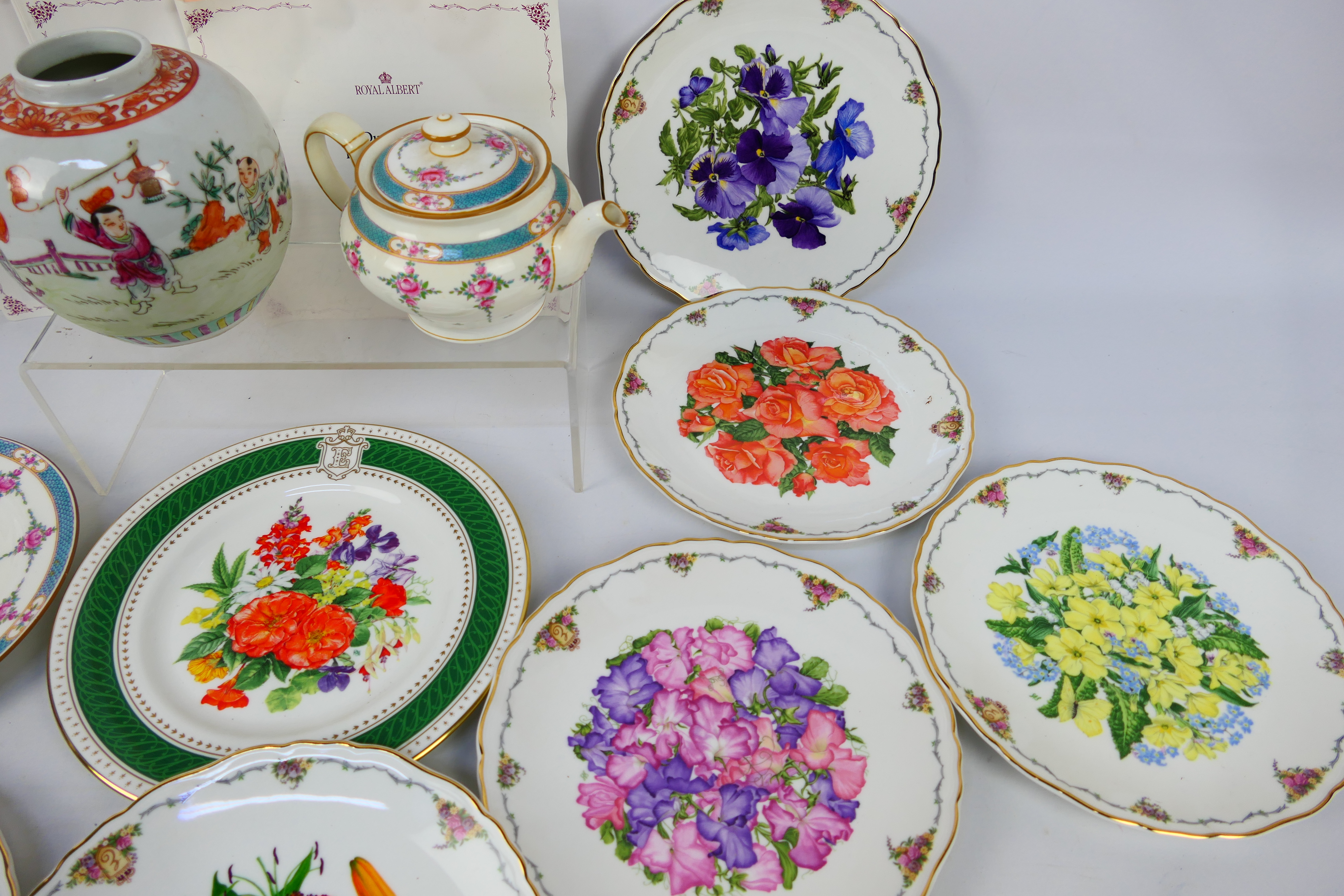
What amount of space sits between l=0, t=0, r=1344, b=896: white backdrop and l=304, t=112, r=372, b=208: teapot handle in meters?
0.19

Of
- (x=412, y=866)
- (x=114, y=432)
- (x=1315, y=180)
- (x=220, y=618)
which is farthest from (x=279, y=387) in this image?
(x=1315, y=180)

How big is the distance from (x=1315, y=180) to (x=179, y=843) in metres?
1.88

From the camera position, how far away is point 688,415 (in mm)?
1099

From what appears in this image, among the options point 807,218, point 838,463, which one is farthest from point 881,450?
point 807,218

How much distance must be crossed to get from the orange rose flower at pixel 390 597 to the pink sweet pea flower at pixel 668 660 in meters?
0.29

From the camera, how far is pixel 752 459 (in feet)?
3.48

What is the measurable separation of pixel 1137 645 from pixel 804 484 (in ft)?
1.47

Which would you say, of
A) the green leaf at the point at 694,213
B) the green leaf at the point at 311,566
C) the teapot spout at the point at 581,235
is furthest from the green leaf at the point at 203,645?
the green leaf at the point at 694,213

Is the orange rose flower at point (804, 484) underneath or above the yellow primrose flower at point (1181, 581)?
above

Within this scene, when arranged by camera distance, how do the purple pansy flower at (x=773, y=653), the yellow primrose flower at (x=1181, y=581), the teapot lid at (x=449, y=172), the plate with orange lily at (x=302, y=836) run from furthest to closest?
the yellow primrose flower at (x=1181, y=581) → the purple pansy flower at (x=773, y=653) → the teapot lid at (x=449, y=172) → the plate with orange lily at (x=302, y=836)

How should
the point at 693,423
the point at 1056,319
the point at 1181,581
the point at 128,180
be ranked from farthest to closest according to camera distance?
the point at 1056,319
the point at 693,423
the point at 1181,581
the point at 128,180

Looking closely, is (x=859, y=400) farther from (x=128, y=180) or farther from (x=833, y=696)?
(x=128, y=180)

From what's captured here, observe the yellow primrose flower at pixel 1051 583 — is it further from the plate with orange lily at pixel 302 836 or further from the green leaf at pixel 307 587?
the green leaf at pixel 307 587

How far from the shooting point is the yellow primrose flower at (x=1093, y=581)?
976mm
